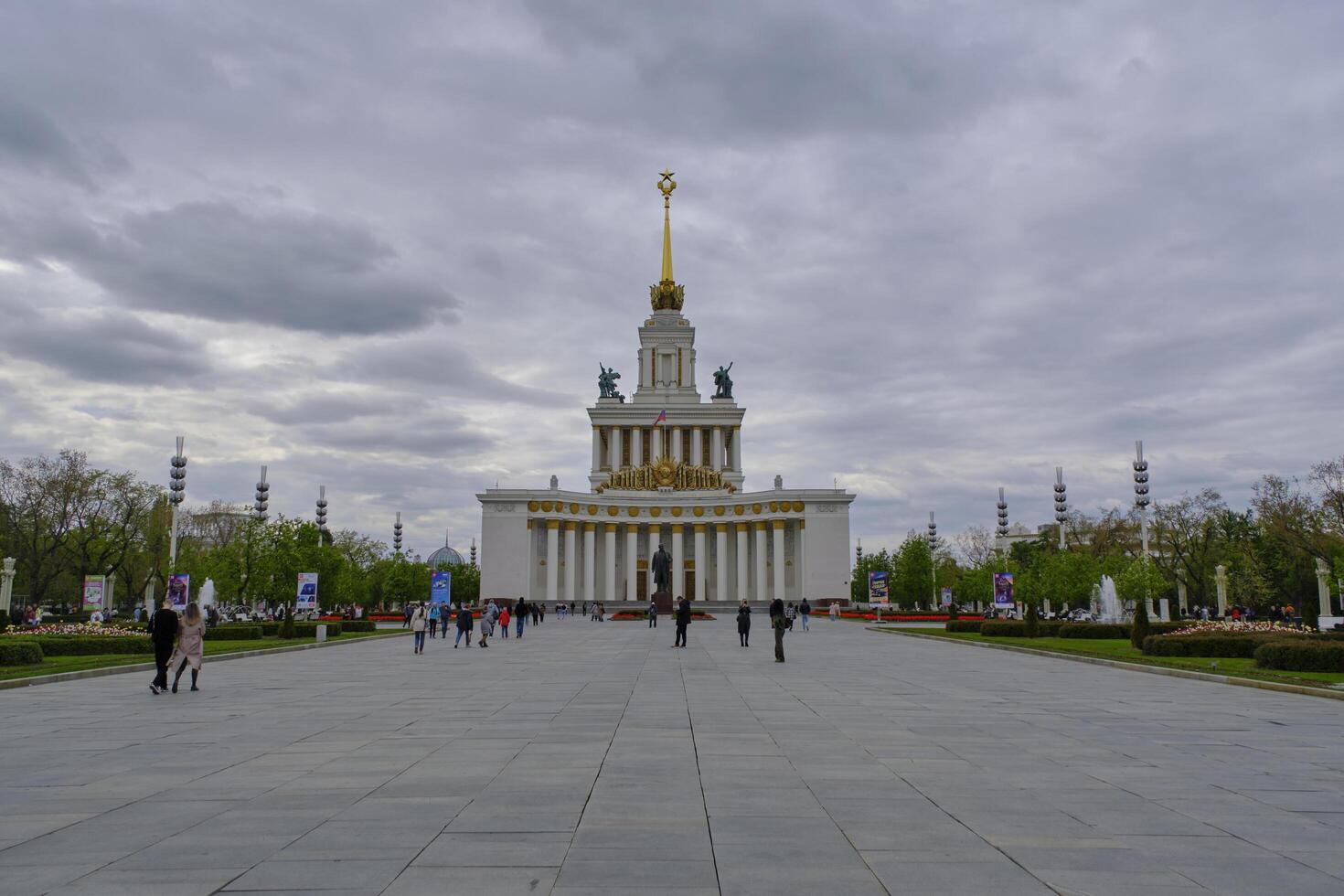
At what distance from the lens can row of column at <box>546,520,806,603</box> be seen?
95.9 m

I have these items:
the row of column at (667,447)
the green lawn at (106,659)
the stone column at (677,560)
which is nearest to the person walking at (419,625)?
the green lawn at (106,659)

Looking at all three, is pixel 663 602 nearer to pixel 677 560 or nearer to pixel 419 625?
pixel 419 625

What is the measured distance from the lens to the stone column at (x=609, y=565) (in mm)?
100875

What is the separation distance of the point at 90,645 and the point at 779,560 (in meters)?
71.1

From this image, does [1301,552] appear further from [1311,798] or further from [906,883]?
[906,883]

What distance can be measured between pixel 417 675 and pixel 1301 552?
6623cm

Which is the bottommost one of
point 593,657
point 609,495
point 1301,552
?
point 593,657

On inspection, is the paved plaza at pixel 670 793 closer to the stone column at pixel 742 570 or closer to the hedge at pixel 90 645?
the hedge at pixel 90 645

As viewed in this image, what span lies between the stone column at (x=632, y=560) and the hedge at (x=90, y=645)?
71.5 m

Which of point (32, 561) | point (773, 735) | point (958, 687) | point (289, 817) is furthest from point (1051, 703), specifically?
point (32, 561)

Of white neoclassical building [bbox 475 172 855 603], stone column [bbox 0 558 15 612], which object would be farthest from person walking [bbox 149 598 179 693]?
white neoclassical building [bbox 475 172 855 603]

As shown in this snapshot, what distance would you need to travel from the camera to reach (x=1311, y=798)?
880cm

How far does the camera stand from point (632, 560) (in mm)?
99312

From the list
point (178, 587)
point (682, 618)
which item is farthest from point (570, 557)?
point (682, 618)
